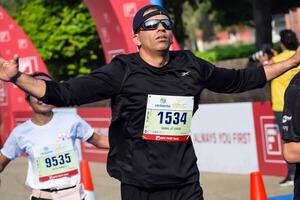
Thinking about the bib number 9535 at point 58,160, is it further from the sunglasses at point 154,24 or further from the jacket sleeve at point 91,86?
the sunglasses at point 154,24

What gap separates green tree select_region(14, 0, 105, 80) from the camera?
76.1 feet

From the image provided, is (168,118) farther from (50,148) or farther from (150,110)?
(50,148)

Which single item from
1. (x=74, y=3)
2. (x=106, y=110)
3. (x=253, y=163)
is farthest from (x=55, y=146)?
(x=74, y=3)

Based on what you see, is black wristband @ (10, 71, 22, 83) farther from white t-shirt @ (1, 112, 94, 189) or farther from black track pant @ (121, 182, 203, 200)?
white t-shirt @ (1, 112, 94, 189)

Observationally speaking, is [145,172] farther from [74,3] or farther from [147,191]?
[74,3]

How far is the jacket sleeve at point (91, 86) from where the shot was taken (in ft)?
13.0

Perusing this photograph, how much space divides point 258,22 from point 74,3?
21.4ft

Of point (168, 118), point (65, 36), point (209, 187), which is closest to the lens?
point (168, 118)

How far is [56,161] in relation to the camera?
5.61 m

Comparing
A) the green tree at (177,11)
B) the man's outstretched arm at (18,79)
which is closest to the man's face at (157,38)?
the man's outstretched arm at (18,79)

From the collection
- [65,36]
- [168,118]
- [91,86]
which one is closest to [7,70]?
[91,86]

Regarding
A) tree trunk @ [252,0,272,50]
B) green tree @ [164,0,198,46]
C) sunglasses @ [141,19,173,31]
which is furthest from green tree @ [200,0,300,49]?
sunglasses @ [141,19,173,31]

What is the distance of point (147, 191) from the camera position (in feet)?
13.6

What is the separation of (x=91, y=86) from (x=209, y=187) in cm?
632
